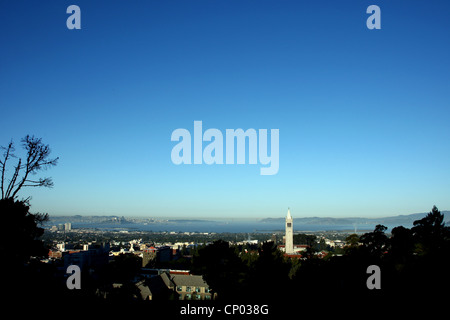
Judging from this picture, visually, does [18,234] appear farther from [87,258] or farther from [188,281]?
[87,258]

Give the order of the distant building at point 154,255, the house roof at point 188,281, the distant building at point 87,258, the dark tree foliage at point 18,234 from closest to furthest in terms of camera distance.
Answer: the dark tree foliage at point 18,234 < the house roof at point 188,281 < the distant building at point 87,258 < the distant building at point 154,255

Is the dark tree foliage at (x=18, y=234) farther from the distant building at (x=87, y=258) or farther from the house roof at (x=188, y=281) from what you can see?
the distant building at (x=87, y=258)

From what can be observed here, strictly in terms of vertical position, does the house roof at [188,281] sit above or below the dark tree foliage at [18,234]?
below

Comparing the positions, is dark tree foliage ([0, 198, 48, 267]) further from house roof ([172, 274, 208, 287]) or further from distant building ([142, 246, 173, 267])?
distant building ([142, 246, 173, 267])

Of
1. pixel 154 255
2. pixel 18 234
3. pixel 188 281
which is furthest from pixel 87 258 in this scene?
pixel 18 234

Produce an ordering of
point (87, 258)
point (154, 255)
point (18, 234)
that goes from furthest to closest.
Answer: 1. point (154, 255)
2. point (87, 258)
3. point (18, 234)

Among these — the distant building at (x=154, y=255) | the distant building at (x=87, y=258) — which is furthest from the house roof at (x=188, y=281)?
the distant building at (x=154, y=255)

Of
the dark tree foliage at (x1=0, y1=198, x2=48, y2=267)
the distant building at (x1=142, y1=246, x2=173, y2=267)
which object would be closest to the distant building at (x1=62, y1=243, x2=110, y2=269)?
the distant building at (x1=142, y1=246, x2=173, y2=267)

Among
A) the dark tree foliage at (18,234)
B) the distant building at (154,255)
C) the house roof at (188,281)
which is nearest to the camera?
the dark tree foliage at (18,234)

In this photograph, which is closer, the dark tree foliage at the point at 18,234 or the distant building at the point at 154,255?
the dark tree foliage at the point at 18,234

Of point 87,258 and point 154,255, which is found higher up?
point 87,258

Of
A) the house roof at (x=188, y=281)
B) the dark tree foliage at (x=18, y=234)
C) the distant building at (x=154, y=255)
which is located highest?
the dark tree foliage at (x=18, y=234)
